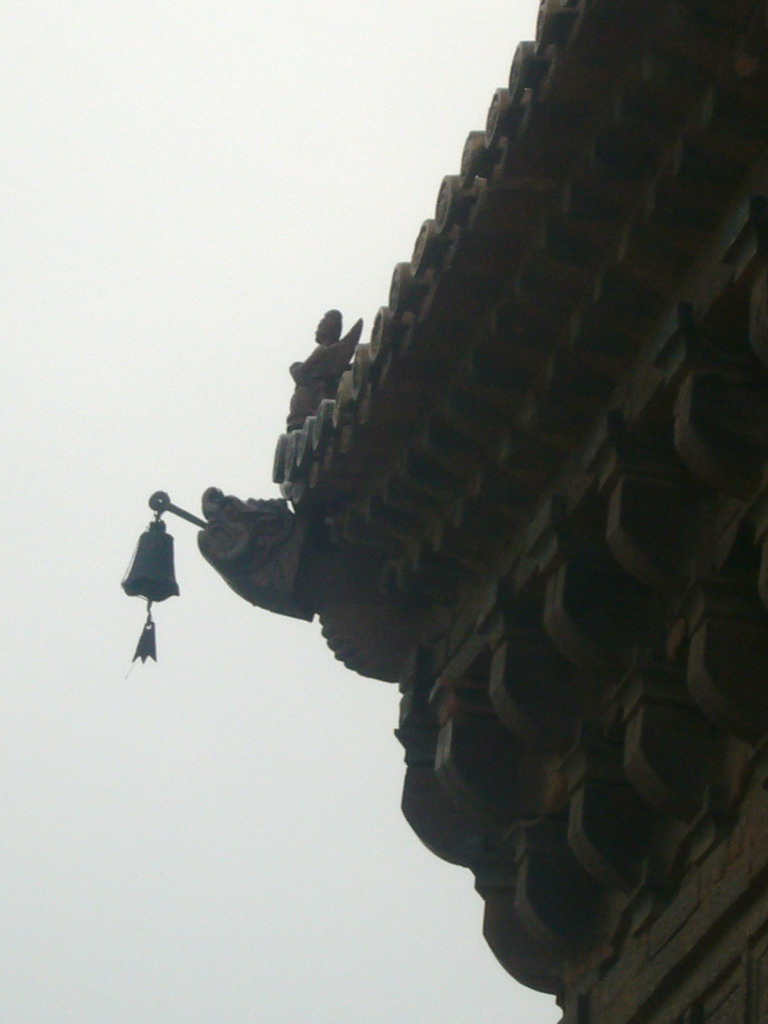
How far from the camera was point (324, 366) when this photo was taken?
11.0m

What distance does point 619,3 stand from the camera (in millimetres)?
7836

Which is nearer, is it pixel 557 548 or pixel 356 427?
pixel 557 548

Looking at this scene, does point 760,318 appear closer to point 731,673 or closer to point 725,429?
point 725,429

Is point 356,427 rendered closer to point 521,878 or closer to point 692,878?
point 521,878

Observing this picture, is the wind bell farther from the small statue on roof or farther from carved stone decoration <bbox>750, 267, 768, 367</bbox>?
carved stone decoration <bbox>750, 267, 768, 367</bbox>

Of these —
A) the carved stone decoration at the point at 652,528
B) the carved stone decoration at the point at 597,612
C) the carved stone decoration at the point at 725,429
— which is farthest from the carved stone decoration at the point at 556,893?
the carved stone decoration at the point at 725,429

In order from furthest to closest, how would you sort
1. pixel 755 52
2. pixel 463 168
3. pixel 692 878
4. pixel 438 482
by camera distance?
pixel 438 482 < pixel 463 168 < pixel 692 878 < pixel 755 52

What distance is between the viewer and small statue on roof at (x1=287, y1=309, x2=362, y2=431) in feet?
36.1

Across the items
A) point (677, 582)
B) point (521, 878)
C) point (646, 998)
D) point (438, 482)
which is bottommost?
point (646, 998)

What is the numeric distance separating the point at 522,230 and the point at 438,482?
1464 millimetres

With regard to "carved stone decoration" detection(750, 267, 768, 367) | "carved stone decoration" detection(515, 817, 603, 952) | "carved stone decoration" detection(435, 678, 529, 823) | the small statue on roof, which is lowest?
"carved stone decoration" detection(515, 817, 603, 952)

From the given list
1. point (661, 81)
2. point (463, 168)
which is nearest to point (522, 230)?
point (463, 168)

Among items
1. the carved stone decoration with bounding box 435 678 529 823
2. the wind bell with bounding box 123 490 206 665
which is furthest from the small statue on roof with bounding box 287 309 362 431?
the carved stone decoration with bounding box 435 678 529 823

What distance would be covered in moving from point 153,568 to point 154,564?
20 millimetres
